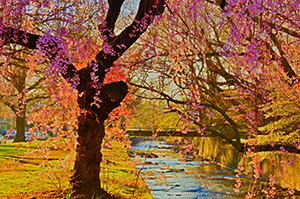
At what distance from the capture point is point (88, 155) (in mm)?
6223

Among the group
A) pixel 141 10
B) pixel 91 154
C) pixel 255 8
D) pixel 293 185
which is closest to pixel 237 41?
pixel 255 8

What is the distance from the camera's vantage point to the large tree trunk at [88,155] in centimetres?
618

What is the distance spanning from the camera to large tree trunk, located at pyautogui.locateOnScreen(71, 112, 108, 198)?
618cm

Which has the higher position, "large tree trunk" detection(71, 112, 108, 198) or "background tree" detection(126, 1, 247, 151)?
"background tree" detection(126, 1, 247, 151)

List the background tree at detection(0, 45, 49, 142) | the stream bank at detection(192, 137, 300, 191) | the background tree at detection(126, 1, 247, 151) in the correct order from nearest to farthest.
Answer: the background tree at detection(126, 1, 247, 151) → the background tree at detection(0, 45, 49, 142) → the stream bank at detection(192, 137, 300, 191)

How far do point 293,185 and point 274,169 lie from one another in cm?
232

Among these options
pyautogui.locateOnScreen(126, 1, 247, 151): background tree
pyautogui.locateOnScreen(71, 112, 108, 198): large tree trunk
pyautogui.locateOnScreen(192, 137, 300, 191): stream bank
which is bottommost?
pyautogui.locateOnScreen(192, 137, 300, 191): stream bank

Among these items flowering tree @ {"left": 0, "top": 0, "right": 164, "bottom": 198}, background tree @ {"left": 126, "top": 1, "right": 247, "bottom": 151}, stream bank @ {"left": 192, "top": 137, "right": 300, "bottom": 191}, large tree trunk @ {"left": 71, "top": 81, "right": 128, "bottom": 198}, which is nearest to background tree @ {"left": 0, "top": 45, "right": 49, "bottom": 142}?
flowering tree @ {"left": 0, "top": 0, "right": 164, "bottom": 198}

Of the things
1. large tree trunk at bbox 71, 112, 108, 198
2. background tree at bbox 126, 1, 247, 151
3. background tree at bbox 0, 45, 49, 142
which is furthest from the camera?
large tree trunk at bbox 71, 112, 108, 198

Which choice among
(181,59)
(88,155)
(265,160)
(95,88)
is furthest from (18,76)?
(265,160)

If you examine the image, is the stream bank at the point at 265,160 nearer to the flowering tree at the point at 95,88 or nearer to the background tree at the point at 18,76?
the flowering tree at the point at 95,88

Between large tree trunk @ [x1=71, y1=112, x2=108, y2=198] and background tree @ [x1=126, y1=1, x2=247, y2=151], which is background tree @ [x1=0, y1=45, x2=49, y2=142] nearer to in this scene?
large tree trunk @ [x1=71, y1=112, x2=108, y2=198]

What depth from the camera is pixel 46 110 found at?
6.91 metres

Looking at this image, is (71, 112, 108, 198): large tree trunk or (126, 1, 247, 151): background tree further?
(71, 112, 108, 198): large tree trunk
